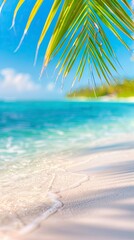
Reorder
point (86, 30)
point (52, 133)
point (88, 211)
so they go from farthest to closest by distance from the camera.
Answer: point (52, 133) → point (88, 211) → point (86, 30)

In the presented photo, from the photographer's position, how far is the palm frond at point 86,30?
1.53 metres

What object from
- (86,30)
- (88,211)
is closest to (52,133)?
(88,211)

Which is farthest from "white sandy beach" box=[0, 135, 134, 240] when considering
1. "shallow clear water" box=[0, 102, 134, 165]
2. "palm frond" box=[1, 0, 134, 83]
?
"shallow clear water" box=[0, 102, 134, 165]

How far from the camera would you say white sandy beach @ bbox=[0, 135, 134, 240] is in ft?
5.62

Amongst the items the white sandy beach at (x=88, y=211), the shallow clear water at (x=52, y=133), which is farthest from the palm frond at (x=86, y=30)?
the shallow clear water at (x=52, y=133)

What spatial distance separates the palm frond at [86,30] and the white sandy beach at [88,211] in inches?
31.1

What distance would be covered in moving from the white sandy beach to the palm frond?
790mm

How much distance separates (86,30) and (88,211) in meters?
1.08

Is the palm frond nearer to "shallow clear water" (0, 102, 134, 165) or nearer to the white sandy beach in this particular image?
the white sandy beach

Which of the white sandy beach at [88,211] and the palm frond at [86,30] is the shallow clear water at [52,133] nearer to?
the white sandy beach at [88,211]

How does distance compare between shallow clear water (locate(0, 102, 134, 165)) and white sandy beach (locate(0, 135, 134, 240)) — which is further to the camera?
shallow clear water (locate(0, 102, 134, 165))

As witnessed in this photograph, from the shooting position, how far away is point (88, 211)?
6.79 feet

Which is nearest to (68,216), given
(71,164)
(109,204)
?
(109,204)

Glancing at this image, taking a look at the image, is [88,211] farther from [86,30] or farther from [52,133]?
[52,133]
